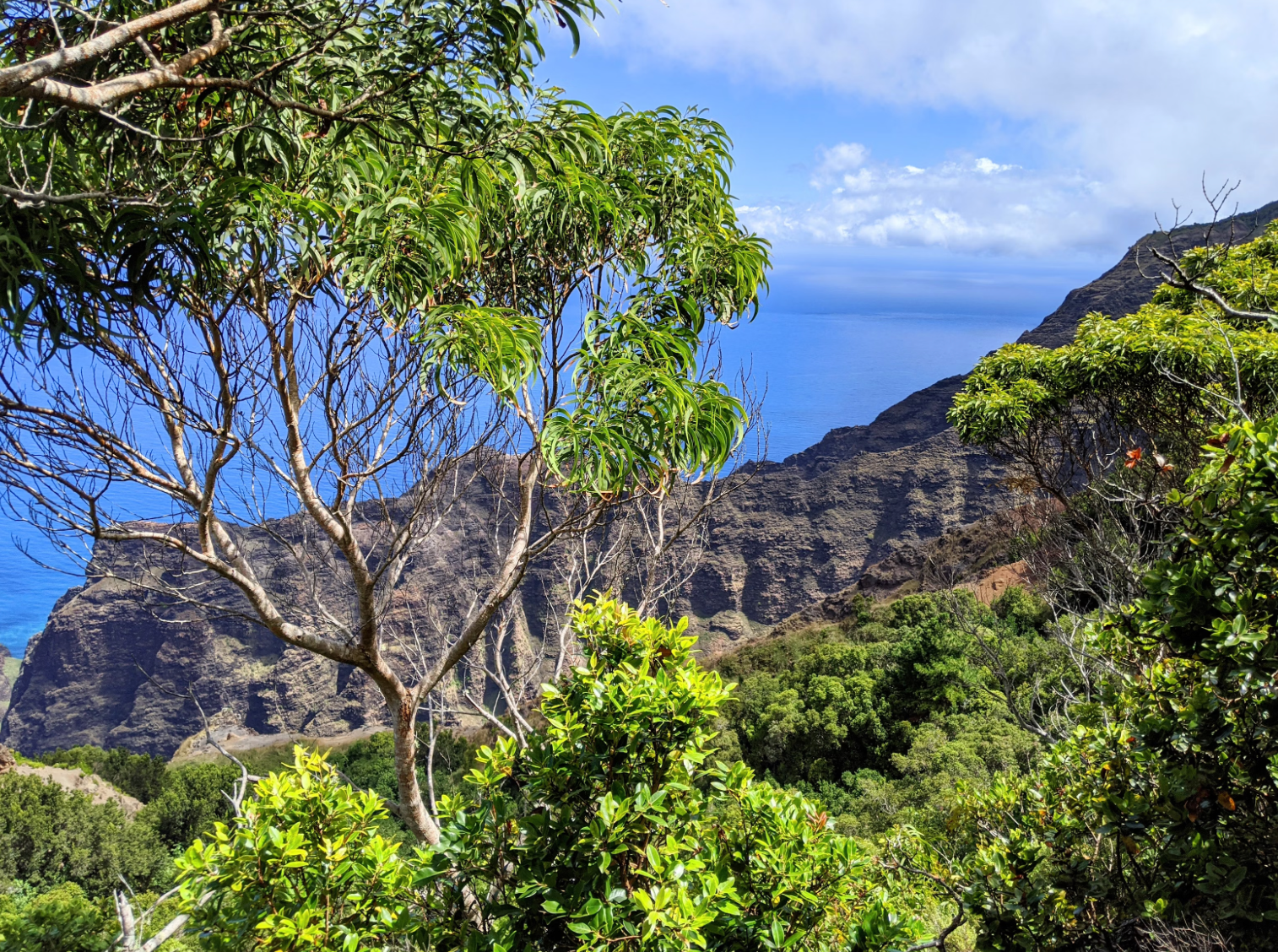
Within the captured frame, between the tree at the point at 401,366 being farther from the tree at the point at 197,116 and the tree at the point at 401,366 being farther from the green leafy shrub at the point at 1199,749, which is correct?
the green leafy shrub at the point at 1199,749

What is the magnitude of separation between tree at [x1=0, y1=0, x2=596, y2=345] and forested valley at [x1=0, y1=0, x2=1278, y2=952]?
0.06 ft

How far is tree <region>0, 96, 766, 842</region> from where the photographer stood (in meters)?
2.77

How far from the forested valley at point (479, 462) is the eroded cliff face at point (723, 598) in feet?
133

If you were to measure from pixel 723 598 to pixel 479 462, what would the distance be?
49.6 m

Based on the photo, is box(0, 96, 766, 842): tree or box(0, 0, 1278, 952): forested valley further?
box(0, 96, 766, 842): tree

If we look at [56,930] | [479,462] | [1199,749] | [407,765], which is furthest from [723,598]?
[1199,749]

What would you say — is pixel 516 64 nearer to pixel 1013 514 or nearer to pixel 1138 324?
pixel 1138 324

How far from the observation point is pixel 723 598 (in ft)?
172

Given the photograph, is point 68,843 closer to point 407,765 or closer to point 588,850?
point 407,765

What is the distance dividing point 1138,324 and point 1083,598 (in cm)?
624

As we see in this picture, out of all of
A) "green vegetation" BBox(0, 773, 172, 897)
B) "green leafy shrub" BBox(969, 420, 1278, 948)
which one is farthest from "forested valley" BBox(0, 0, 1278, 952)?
"green vegetation" BBox(0, 773, 172, 897)

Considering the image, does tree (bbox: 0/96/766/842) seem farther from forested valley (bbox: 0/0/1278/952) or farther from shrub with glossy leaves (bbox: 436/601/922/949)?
shrub with glossy leaves (bbox: 436/601/922/949)

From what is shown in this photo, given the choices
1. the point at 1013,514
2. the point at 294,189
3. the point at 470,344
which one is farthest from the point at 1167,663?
the point at 1013,514

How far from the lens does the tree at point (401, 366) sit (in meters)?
2.77
